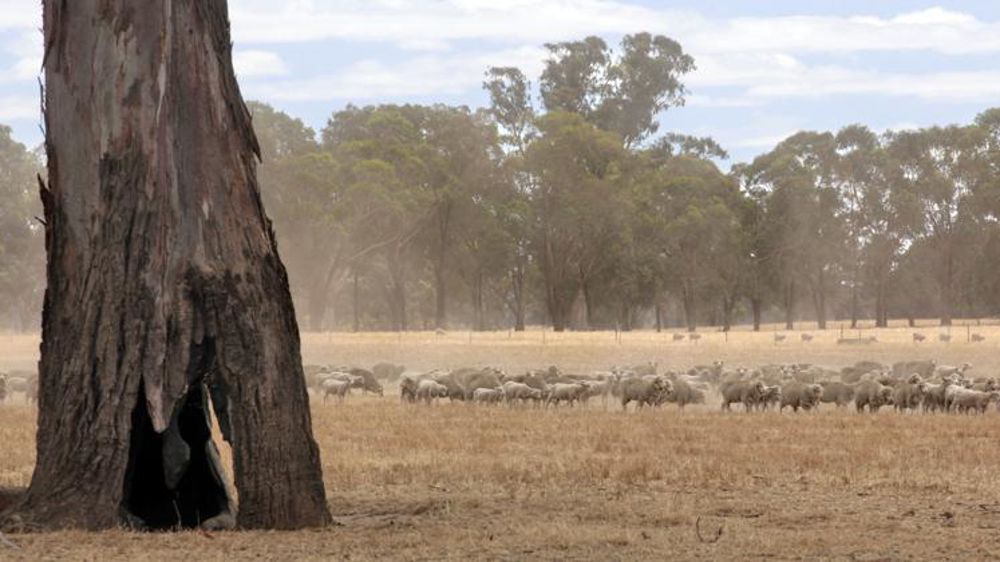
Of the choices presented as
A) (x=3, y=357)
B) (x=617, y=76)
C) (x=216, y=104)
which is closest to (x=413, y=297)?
(x=617, y=76)

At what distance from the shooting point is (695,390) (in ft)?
107

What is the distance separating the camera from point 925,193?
9700 cm

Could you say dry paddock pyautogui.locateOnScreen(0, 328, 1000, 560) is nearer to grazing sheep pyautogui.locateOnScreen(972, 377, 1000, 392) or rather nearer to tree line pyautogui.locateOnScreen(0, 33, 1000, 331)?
grazing sheep pyautogui.locateOnScreen(972, 377, 1000, 392)

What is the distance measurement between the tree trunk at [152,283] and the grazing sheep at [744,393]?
58.7 ft

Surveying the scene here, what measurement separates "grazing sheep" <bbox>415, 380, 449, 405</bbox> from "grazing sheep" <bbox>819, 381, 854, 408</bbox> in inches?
299

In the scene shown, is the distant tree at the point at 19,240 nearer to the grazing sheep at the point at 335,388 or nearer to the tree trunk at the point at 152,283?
the grazing sheep at the point at 335,388

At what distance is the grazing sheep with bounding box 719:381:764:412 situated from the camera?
31.0 metres

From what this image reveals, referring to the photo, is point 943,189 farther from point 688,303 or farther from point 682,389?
point 682,389

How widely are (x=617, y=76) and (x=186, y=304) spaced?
327 ft

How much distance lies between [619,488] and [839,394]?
52.2 ft

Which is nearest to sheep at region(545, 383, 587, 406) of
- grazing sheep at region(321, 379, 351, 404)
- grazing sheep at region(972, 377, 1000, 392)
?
grazing sheep at region(321, 379, 351, 404)

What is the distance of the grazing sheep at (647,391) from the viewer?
103ft

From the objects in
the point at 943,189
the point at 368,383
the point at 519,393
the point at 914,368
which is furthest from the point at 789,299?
the point at 519,393

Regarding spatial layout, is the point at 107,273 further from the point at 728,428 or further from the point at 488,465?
the point at 728,428
